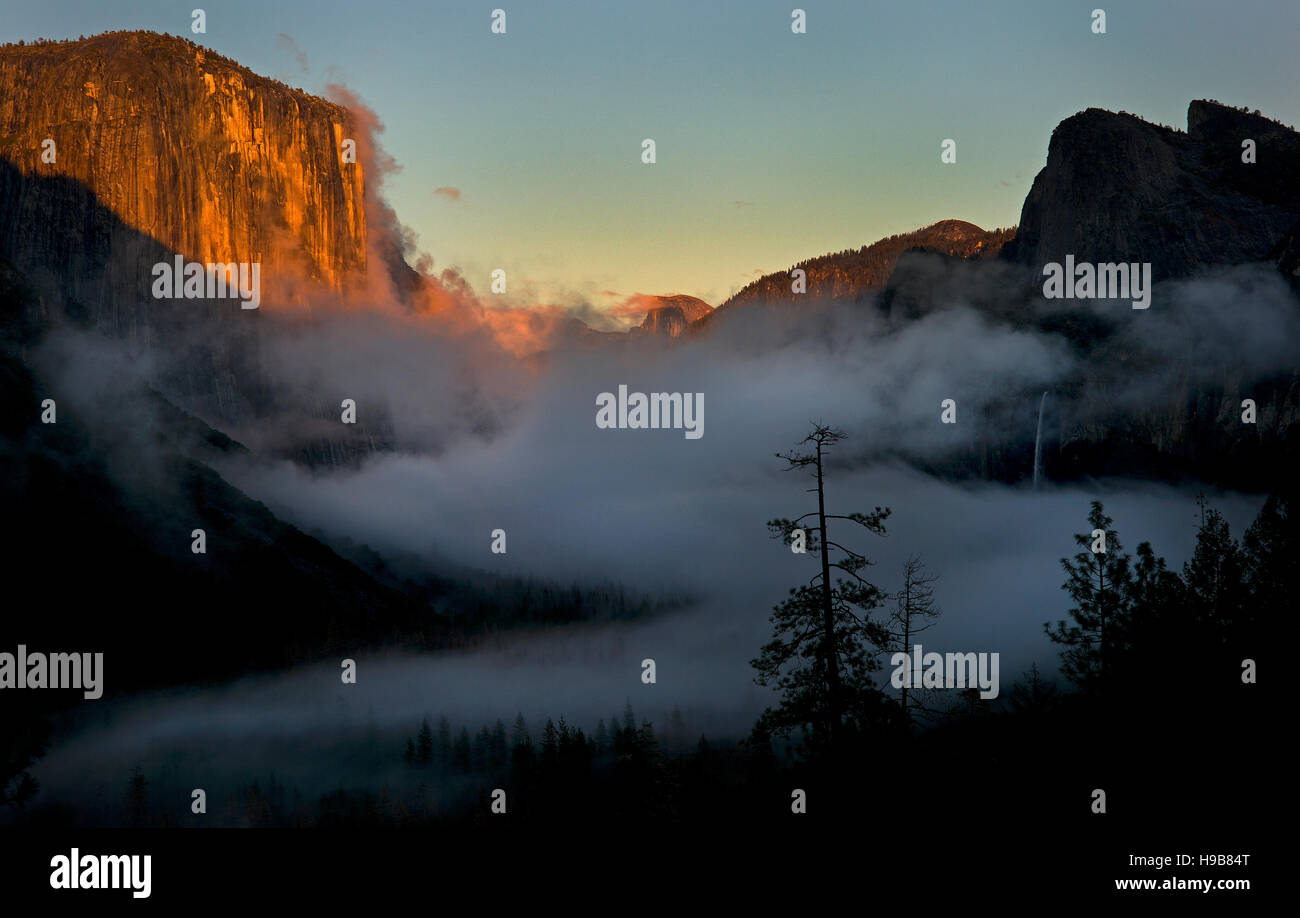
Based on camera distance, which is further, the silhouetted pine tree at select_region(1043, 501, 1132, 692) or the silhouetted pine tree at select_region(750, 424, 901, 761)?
the silhouetted pine tree at select_region(1043, 501, 1132, 692)

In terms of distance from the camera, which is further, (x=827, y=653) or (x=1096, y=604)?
(x=1096, y=604)

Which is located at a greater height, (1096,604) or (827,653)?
(827,653)

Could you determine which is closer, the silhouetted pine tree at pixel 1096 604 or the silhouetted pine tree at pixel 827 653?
the silhouetted pine tree at pixel 827 653

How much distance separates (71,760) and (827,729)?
20125 cm
